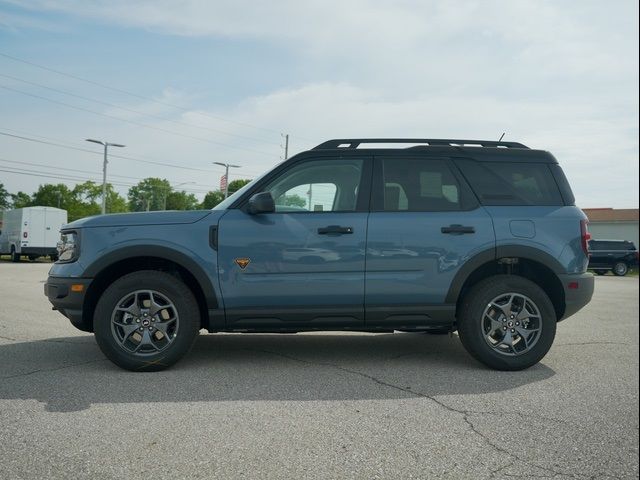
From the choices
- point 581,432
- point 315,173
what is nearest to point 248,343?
point 315,173

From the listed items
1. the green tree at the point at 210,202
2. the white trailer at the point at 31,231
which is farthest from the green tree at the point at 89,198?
the green tree at the point at 210,202

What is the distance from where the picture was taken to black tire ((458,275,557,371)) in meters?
4.75

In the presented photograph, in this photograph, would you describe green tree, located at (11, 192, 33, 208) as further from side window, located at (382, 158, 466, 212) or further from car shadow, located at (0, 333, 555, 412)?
side window, located at (382, 158, 466, 212)

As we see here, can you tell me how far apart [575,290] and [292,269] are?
2.49 metres

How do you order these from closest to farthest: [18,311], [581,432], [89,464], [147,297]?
[89,464] → [581,432] → [147,297] → [18,311]

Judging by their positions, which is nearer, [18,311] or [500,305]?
[500,305]

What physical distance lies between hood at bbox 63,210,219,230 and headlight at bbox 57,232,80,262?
11 centimetres

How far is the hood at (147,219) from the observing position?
4707 mm

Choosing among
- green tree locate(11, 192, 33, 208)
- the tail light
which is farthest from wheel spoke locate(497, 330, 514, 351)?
green tree locate(11, 192, 33, 208)

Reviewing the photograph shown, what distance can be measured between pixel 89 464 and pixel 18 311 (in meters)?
6.56

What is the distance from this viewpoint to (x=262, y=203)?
459 cm

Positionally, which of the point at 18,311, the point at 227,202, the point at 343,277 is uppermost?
the point at 227,202

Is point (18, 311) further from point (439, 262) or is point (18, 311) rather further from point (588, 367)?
point (588, 367)

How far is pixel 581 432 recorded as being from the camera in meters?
3.13
